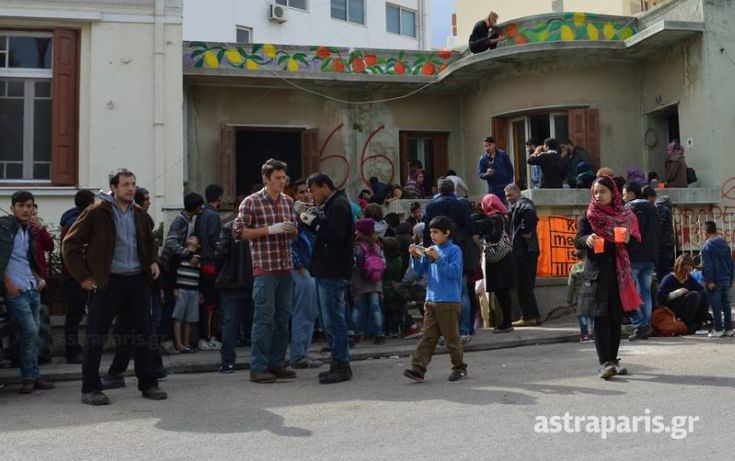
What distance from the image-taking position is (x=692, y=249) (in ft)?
42.3

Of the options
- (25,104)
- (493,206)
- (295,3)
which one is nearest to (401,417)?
(493,206)

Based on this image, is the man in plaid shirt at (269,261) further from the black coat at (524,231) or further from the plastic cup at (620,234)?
the black coat at (524,231)

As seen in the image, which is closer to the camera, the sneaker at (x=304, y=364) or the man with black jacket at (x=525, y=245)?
the sneaker at (x=304, y=364)

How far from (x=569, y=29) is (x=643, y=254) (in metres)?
7.73

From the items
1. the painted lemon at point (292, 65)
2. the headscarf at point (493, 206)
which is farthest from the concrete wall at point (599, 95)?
the headscarf at point (493, 206)

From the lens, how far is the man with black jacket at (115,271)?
6.09m

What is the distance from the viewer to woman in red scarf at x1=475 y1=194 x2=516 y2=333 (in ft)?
31.6

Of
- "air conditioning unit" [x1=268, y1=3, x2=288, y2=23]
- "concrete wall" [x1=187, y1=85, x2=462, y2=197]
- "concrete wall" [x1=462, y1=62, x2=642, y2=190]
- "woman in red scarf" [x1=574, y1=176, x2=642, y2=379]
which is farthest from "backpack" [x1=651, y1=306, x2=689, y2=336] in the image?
"air conditioning unit" [x1=268, y1=3, x2=288, y2=23]

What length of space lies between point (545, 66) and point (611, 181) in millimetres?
9368

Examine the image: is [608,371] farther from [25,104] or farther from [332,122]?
[332,122]

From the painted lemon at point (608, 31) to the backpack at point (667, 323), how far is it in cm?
762

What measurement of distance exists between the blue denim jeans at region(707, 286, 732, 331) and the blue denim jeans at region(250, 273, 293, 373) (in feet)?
18.4

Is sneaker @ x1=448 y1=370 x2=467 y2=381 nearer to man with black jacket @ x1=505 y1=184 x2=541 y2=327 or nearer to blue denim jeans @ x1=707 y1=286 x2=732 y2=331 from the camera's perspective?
man with black jacket @ x1=505 y1=184 x2=541 y2=327

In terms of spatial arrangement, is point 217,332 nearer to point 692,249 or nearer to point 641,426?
point 641,426
